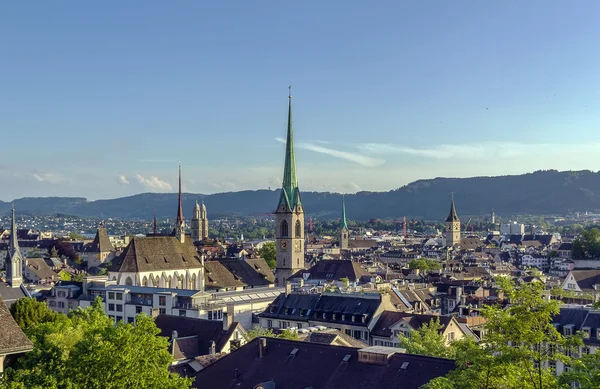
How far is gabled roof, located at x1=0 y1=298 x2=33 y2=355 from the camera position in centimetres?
2577

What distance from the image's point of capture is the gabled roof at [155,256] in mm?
89250

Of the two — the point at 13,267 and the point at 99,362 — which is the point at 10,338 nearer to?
the point at 99,362

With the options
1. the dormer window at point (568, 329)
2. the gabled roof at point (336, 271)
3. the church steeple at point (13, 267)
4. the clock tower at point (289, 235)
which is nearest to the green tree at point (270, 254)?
the clock tower at point (289, 235)

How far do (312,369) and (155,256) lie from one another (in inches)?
2251

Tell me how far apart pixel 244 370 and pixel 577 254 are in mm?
132240

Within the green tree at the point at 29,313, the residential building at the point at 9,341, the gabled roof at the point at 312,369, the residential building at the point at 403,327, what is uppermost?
the residential building at the point at 9,341

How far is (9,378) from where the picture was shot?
26109 millimetres

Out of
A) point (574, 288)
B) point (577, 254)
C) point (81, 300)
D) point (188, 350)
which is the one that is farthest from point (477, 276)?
point (188, 350)

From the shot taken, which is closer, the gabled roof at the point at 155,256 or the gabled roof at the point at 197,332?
the gabled roof at the point at 197,332

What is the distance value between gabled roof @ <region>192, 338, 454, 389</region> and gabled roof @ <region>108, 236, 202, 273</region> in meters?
48.7

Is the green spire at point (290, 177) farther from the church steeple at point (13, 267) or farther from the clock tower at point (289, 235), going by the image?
the church steeple at point (13, 267)

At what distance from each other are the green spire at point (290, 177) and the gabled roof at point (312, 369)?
73962 mm

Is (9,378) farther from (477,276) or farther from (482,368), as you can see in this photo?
(477,276)

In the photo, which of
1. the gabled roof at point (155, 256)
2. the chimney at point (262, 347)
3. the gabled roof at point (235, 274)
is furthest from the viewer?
the gabled roof at point (235, 274)
